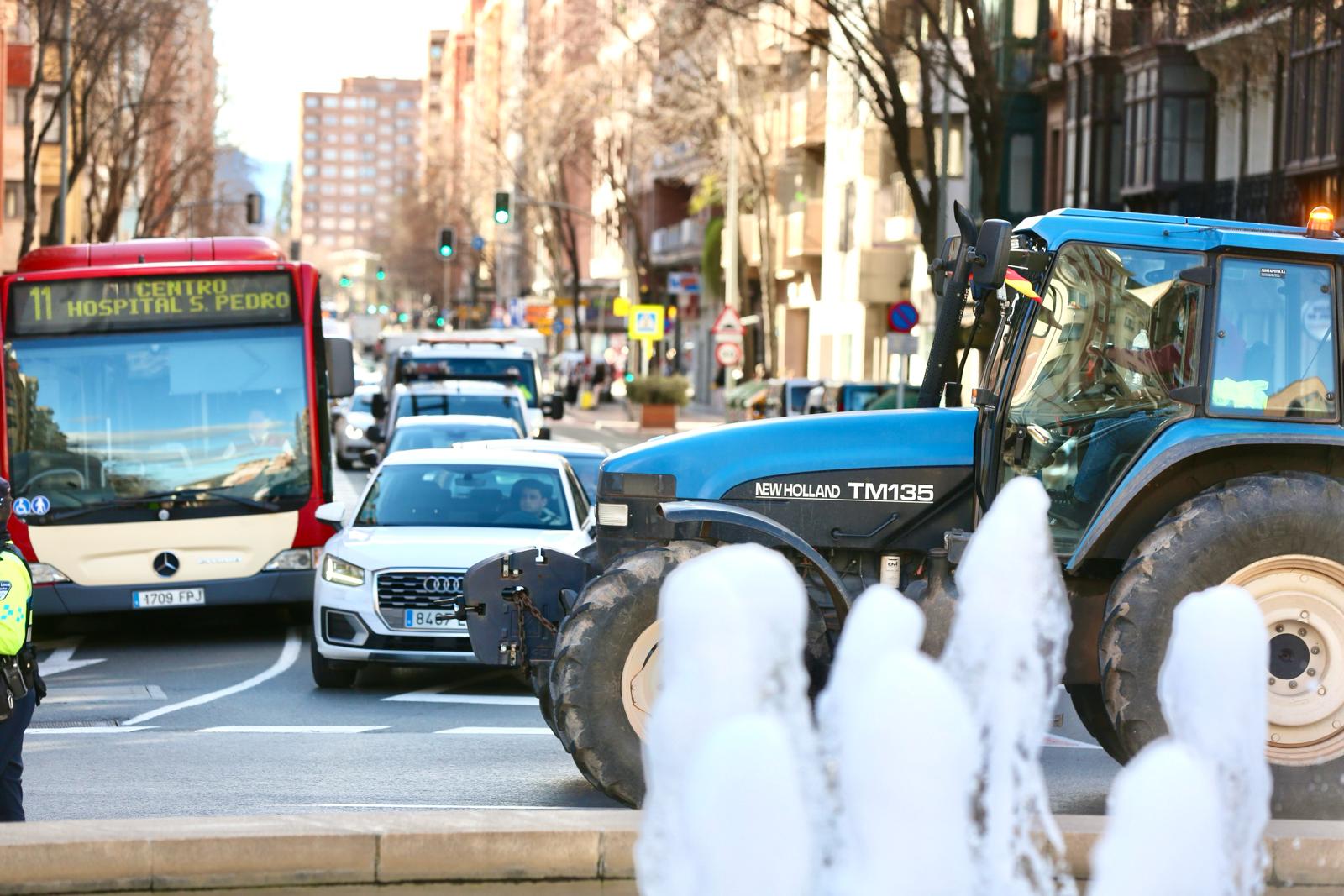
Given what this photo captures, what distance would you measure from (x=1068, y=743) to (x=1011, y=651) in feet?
15.7

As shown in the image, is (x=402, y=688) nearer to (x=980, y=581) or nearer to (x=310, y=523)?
(x=310, y=523)

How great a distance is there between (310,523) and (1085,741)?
7352 mm

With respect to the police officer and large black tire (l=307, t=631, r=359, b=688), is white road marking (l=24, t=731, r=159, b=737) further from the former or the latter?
the police officer

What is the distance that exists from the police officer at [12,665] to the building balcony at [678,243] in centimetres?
7039

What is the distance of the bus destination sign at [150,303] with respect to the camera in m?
17.4

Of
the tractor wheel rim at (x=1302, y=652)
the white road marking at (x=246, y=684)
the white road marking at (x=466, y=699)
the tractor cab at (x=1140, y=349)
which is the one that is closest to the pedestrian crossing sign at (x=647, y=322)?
the white road marking at (x=246, y=684)

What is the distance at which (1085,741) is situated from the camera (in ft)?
40.5

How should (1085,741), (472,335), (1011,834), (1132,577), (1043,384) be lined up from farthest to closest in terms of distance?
(472,335) < (1085,741) < (1043,384) < (1132,577) < (1011,834)

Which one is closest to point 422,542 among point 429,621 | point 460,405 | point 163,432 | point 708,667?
point 429,621

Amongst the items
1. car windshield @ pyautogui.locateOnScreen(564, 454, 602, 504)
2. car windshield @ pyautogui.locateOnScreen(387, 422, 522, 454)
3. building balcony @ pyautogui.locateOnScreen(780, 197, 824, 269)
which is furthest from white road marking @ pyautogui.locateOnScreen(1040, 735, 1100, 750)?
building balcony @ pyautogui.locateOnScreen(780, 197, 824, 269)

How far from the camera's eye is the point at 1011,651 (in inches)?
300

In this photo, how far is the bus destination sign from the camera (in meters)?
17.4

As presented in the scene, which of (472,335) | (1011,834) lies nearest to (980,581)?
(1011,834)

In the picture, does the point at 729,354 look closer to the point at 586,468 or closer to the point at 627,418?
the point at 627,418
